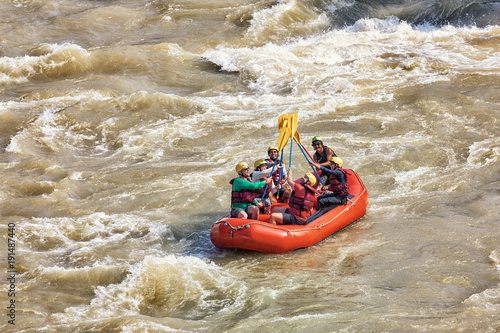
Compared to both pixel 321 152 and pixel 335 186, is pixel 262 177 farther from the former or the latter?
pixel 321 152

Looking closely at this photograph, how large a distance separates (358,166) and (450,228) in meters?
2.72

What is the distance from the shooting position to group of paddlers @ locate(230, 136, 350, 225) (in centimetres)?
727

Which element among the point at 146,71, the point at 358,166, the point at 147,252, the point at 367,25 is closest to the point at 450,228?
the point at 358,166

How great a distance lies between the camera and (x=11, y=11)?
19469 millimetres

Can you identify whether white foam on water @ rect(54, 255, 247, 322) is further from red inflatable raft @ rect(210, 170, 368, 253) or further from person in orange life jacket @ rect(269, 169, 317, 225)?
person in orange life jacket @ rect(269, 169, 317, 225)

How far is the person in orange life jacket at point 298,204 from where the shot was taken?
720 centimetres

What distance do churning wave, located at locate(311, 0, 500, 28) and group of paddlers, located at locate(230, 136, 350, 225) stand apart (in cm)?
1202

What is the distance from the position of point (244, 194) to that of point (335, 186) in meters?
1.30

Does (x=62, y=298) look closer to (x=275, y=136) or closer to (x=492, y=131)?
(x=275, y=136)

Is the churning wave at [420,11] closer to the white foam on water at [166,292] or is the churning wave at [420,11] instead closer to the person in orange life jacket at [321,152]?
the person in orange life jacket at [321,152]

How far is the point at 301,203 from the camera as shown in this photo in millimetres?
7348

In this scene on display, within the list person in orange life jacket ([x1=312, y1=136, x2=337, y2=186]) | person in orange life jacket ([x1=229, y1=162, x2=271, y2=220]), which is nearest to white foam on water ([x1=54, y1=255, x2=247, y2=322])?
person in orange life jacket ([x1=229, y1=162, x2=271, y2=220])

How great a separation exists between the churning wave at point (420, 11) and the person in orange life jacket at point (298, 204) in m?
12.4

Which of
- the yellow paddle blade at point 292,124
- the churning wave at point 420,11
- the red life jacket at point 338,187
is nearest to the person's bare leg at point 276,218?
the red life jacket at point 338,187
